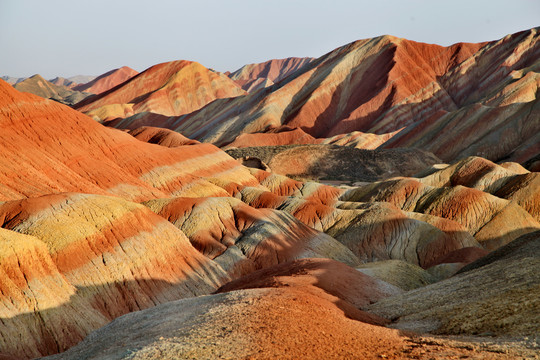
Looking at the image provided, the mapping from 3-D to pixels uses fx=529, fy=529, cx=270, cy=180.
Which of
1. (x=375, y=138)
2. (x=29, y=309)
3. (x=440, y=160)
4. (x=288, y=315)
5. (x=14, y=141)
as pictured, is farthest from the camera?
(x=375, y=138)

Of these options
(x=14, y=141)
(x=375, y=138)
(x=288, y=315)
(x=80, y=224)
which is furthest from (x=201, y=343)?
(x=375, y=138)

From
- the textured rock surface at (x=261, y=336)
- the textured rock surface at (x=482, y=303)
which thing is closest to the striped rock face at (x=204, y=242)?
the textured rock surface at (x=261, y=336)

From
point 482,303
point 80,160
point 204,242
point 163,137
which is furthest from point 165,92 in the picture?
point 482,303

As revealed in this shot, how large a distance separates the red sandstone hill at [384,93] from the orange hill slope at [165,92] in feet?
47.9

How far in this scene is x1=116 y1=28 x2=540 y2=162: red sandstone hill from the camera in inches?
4285

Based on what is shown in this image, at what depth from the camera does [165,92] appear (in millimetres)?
160750

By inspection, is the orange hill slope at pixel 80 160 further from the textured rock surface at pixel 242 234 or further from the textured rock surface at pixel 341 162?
the textured rock surface at pixel 341 162

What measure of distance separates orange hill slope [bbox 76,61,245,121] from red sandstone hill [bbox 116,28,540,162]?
14611mm

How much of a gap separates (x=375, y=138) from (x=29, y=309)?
93.0 m

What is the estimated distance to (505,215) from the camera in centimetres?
5178

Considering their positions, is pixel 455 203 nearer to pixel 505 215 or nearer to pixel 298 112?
pixel 505 215

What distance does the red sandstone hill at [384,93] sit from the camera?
108850mm

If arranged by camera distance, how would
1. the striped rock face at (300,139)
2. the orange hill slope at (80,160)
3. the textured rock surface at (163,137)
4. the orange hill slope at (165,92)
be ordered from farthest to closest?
1. the orange hill slope at (165,92)
2. the striped rock face at (300,139)
3. the textured rock surface at (163,137)
4. the orange hill slope at (80,160)

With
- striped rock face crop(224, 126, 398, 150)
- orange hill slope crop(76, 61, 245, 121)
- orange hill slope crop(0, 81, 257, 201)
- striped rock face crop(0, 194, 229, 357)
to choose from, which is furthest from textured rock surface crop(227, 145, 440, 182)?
orange hill slope crop(76, 61, 245, 121)
